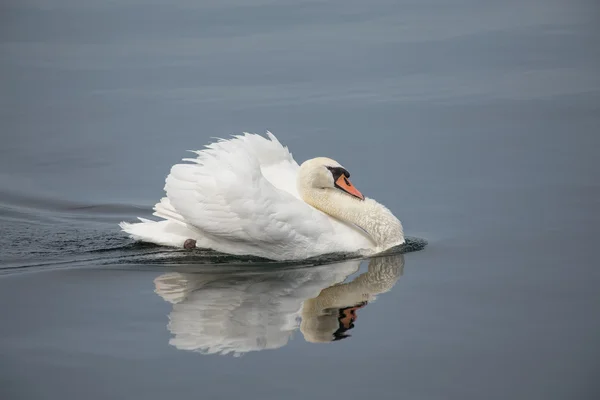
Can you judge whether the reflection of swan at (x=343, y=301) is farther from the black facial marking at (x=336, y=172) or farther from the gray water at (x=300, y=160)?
the black facial marking at (x=336, y=172)

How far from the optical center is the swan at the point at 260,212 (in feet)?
40.3

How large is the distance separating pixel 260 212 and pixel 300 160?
3.96 metres

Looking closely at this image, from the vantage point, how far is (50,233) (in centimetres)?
1359

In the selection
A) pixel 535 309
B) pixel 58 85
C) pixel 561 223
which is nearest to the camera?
pixel 535 309

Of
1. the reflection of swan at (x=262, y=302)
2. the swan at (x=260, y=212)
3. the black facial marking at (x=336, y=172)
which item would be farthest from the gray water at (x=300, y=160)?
the black facial marking at (x=336, y=172)

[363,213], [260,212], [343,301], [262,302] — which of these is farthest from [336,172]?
[262,302]

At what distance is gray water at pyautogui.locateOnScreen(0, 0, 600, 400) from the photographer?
373 inches

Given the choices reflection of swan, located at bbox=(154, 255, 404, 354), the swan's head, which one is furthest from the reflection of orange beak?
reflection of swan, located at bbox=(154, 255, 404, 354)

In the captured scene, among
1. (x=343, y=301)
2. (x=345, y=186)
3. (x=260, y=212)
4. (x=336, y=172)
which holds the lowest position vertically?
(x=343, y=301)

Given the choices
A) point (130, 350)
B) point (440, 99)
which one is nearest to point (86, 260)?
point (130, 350)

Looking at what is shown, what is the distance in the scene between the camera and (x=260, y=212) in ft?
40.1

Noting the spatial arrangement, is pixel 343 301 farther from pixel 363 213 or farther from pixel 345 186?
pixel 345 186

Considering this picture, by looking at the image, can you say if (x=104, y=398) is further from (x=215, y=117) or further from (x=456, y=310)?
(x=215, y=117)

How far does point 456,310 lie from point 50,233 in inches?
216
